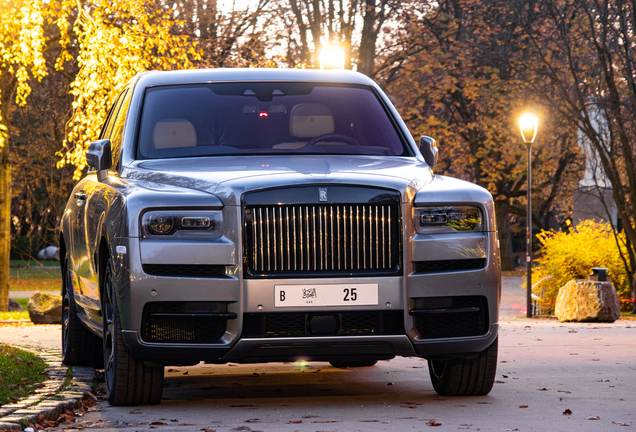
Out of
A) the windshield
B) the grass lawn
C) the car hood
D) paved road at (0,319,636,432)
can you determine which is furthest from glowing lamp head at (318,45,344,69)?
the car hood

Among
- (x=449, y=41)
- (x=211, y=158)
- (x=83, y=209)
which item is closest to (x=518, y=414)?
(x=211, y=158)

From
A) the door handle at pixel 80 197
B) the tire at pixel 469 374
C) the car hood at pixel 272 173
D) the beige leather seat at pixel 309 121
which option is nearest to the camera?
the car hood at pixel 272 173

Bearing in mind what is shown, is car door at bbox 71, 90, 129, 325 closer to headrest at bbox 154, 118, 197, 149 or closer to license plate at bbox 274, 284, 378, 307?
headrest at bbox 154, 118, 197, 149

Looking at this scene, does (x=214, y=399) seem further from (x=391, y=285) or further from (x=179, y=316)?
(x=391, y=285)

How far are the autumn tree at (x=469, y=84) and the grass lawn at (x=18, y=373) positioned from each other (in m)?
23.8

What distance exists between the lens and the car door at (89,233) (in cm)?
707

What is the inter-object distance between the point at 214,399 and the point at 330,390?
34.9 inches

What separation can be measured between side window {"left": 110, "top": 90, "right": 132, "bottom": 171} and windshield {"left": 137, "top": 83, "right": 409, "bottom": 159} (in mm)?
266

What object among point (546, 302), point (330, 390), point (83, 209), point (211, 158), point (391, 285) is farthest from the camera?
point (546, 302)

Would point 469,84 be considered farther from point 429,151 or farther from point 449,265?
point 449,265

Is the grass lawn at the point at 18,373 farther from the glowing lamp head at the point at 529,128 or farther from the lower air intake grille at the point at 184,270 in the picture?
the glowing lamp head at the point at 529,128

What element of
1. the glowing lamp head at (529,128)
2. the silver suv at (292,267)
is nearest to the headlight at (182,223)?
the silver suv at (292,267)

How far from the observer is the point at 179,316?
5898 mm

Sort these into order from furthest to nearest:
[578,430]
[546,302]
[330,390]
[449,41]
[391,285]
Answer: [449,41] → [546,302] → [330,390] → [391,285] → [578,430]
